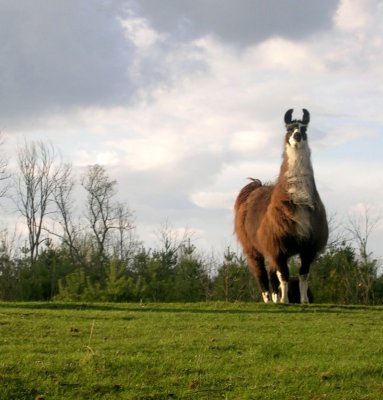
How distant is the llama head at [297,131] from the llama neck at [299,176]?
0.10 m

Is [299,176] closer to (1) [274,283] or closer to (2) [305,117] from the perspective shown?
(2) [305,117]

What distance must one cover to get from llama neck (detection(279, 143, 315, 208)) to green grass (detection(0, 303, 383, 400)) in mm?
2923

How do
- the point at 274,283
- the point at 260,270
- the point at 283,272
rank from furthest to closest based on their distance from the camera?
the point at 260,270 → the point at 274,283 → the point at 283,272

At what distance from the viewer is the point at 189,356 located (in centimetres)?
1002

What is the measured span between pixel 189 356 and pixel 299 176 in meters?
7.62

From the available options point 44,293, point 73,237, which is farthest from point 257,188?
point 73,237

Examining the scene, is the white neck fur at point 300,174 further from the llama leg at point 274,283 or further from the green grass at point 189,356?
the green grass at point 189,356

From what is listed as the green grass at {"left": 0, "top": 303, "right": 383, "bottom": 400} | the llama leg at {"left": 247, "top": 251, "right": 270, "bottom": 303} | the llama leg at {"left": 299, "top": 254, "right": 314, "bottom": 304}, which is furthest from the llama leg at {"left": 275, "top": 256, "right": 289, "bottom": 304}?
the green grass at {"left": 0, "top": 303, "right": 383, "bottom": 400}

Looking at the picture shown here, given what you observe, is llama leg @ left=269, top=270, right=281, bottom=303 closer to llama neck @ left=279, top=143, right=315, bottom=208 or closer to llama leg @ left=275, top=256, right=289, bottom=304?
llama leg @ left=275, top=256, right=289, bottom=304

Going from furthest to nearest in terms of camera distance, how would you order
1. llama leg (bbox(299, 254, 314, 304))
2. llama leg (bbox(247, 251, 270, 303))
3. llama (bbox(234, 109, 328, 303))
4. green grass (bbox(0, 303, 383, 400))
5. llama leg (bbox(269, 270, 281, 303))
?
llama leg (bbox(247, 251, 270, 303))
llama leg (bbox(269, 270, 281, 303))
llama leg (bbox(299, 254, 314, 304))
llama (bbox(234, 109, 328, 303))
green grass (bbox(0, 303, 383, 400))

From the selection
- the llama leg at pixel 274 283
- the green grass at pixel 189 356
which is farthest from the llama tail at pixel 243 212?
the green grass at pixel 189 356

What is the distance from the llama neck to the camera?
1659cm

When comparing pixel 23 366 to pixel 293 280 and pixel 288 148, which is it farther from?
pixel 293 280

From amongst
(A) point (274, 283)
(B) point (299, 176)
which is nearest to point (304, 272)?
(A) point (274, 283)
